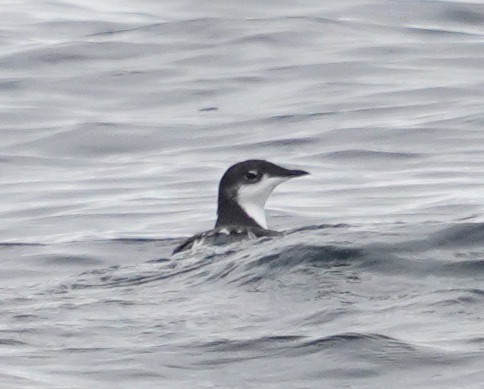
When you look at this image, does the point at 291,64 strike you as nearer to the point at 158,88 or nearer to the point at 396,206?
the point at 158,88

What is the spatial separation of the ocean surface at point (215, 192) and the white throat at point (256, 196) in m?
0.54

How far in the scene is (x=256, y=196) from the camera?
11461 millimetres

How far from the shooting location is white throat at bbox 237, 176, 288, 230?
11.4 meters

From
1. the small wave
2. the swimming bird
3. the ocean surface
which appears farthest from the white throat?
the small wave

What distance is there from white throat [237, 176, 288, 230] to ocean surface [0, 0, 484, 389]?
21.4 inches

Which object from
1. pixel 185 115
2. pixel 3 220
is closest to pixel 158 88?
pixel 185 115

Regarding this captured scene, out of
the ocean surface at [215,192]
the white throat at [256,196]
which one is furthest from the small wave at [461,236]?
the white throat at [256,196]

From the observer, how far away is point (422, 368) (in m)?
6.87

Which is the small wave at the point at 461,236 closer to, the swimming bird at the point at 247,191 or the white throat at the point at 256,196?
the swimming bird at the point at 247,191

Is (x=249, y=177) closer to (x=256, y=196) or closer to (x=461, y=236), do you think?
(x=256, y=196)

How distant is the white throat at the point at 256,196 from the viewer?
37.3ft

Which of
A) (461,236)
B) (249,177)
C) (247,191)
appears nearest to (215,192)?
(249,177)

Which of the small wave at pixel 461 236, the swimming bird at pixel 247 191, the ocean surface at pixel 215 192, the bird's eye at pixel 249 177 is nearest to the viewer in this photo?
the ocean surface at pixel 215 192

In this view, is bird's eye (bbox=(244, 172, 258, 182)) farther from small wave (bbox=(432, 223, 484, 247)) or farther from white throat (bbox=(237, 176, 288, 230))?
small wave (bbox=(432, 223, 484, 247))
